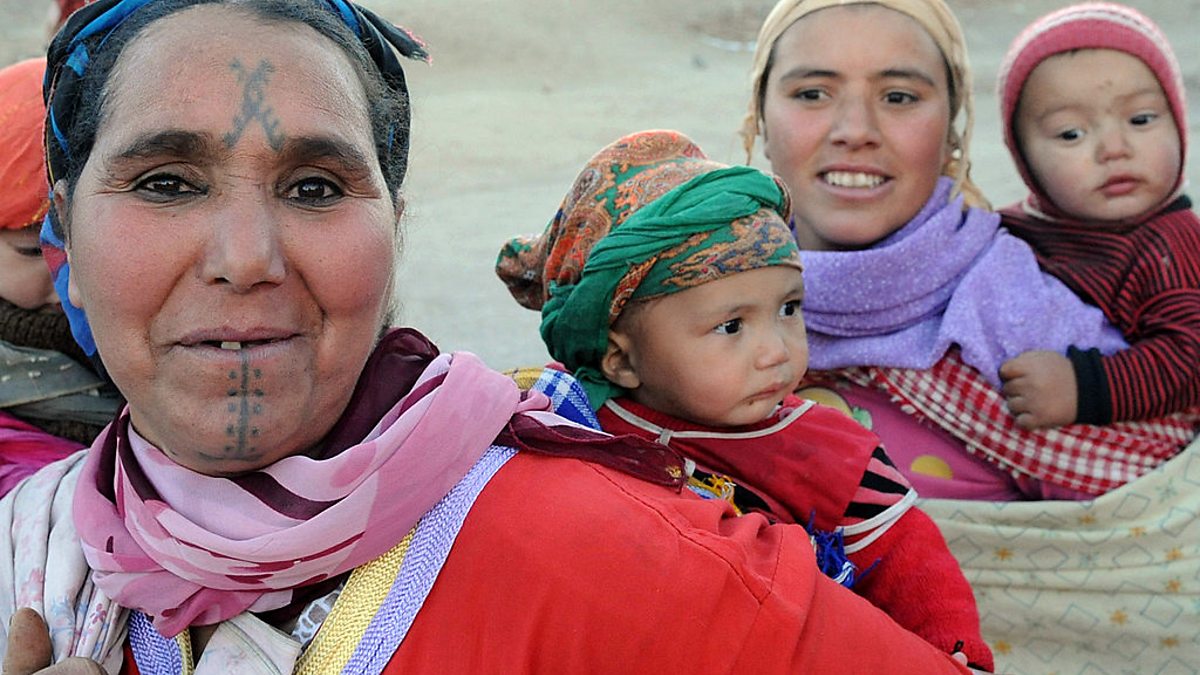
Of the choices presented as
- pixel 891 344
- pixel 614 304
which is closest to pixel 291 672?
pixel 614 304

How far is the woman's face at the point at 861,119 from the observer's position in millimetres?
3191

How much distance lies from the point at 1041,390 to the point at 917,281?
0.44m

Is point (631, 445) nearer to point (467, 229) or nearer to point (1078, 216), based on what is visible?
point (1078, 216)

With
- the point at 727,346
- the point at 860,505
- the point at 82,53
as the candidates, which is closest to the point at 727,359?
the point at 727,346

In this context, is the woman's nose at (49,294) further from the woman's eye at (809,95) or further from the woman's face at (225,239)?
the woman's eye at (809,95)

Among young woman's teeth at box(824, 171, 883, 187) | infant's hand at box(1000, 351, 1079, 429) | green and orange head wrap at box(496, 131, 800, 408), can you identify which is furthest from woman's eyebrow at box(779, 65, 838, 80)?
infant's hand at box(1000, 351, 1079, 429)

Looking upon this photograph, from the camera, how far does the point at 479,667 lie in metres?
1.49

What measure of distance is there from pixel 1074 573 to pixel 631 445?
6.31ft

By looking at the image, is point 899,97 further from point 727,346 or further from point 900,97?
point 727,346

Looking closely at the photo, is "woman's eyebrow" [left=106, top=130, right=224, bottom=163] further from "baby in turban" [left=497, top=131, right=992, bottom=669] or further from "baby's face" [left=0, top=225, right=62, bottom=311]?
"baby's face" [left=0, top=225, right=62, bottom=311]

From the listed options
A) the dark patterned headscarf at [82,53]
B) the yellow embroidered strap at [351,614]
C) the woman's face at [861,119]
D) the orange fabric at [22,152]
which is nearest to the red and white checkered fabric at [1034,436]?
the woman's face at [861,119]

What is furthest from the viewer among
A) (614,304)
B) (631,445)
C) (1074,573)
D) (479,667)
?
(1074,573)

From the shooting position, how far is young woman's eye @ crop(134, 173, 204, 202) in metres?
1.54

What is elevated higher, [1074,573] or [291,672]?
[291,672]
